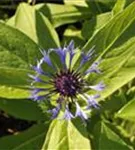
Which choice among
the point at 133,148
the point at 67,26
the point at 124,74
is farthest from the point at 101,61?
the point at 67,26

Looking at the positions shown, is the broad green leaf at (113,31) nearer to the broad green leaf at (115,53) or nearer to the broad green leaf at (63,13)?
the broad green leaf at (115,53)

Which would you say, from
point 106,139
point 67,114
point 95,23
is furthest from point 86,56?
point 95,23

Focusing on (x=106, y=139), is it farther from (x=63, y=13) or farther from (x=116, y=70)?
(x=63, y=13)

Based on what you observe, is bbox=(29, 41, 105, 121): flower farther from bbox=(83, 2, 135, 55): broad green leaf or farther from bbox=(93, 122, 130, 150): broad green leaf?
bbox=(93, 122, 130, 150): broad green leaf

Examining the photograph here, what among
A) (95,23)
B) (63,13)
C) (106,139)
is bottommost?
(106,139)

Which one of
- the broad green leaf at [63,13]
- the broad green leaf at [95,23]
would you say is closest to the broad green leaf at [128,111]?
the broad green leaf at [95,23]

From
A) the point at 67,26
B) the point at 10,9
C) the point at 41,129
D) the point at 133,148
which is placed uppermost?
the point at 10,9

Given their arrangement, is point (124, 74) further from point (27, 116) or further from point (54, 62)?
point (27, 116)
